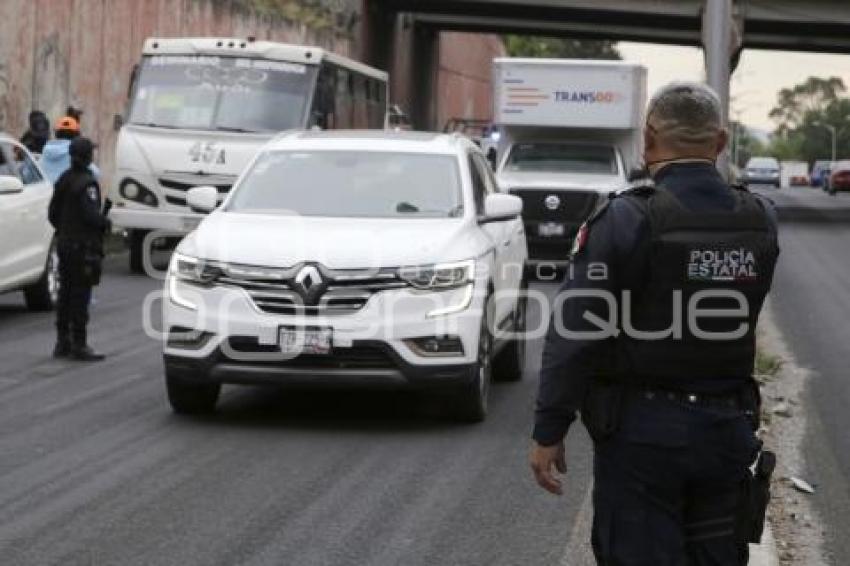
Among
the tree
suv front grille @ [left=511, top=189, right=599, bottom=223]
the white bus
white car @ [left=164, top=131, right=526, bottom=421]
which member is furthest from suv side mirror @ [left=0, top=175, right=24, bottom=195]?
the tree

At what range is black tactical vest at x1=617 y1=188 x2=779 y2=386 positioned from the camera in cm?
412

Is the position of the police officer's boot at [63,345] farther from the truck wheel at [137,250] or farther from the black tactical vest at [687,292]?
the black tactical vest at [687,292]

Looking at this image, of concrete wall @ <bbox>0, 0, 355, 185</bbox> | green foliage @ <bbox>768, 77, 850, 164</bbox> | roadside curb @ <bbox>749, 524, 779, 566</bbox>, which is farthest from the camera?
green foliage @ <bbox>768, 77, 850, 164</bbox>

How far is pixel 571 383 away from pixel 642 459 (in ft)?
0.87

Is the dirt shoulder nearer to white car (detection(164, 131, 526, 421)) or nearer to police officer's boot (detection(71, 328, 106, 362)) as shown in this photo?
white car (detection(164, 131, 526, 421))

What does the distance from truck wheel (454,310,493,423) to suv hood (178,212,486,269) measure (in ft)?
1.71

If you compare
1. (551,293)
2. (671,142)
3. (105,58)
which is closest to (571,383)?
(671,142)

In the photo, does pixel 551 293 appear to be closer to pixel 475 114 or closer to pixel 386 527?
pixel 386 527

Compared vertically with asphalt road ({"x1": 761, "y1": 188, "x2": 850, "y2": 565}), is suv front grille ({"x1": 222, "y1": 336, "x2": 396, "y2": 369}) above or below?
above

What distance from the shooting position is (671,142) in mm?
4203

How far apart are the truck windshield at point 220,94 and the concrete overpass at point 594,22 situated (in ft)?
76.9

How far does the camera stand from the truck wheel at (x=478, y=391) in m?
9.53

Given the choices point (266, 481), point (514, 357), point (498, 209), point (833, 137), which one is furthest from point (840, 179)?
point (833, 137)

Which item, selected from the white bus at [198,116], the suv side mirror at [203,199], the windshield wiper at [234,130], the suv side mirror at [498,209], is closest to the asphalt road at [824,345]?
the suv side mirror at [498,209]
